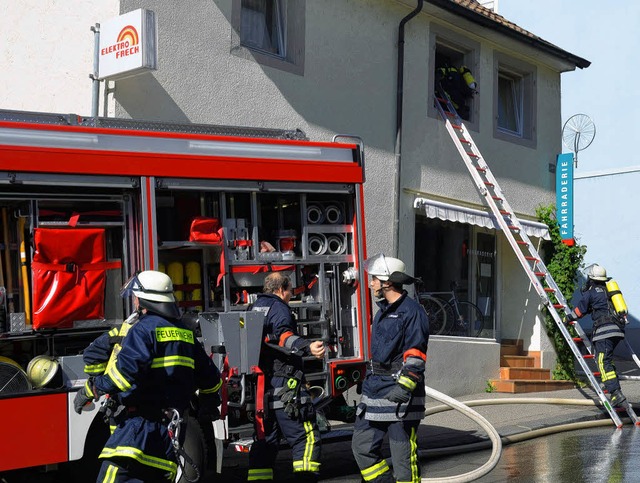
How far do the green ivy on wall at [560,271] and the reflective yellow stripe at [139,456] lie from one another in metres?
10.9

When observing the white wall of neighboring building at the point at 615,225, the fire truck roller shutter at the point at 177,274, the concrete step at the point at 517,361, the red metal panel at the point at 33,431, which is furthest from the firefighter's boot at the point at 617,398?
the white wall of neighboring building at the point at 615,225

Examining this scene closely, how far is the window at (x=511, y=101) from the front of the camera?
50.0 ft

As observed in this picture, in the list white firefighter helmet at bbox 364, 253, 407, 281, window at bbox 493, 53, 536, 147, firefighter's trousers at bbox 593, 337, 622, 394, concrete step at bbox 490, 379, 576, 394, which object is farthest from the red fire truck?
window at bbox 493, 53, 536, 147

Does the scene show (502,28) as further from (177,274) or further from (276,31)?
(177,274)

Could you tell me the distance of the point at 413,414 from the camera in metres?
6.10

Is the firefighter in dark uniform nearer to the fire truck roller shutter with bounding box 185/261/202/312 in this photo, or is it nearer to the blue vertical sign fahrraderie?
the blue vertical sign fahrraderie

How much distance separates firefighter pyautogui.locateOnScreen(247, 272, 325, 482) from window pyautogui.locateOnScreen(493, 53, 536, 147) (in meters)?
9.26

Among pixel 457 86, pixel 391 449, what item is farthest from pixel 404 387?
pixel 457 86

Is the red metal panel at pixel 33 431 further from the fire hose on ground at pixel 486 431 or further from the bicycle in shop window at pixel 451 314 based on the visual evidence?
the bicycle in shop window at pixel 451 314

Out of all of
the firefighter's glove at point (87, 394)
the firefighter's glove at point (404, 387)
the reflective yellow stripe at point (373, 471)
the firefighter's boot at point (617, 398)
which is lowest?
the firefighter's boot at point (617, 398)

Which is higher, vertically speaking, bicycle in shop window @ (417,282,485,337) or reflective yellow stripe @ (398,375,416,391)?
reflective yellow stripe @ (398,375,416,391)

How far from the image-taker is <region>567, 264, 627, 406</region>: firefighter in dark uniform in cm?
1094

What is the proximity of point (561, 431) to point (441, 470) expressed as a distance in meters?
2.81

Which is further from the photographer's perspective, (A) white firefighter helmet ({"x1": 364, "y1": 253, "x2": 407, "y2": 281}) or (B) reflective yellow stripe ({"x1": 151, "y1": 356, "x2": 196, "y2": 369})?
(A) white firefighter helmet ({"x1": 364, "y1": 253, "x2": 407, "y2": 281})
